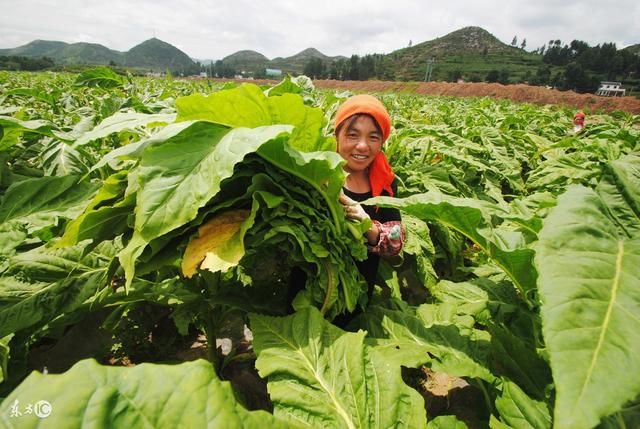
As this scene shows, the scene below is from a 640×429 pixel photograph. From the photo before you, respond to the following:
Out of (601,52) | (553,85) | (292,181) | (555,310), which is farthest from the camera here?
(601,52)

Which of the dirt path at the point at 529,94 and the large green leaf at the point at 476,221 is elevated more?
the large green leaf at the point at 476,221

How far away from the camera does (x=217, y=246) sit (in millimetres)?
1010

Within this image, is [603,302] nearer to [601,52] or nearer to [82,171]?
[82,171]

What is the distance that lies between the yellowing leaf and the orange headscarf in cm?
87

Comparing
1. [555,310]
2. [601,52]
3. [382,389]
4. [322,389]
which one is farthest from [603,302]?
[601,52]

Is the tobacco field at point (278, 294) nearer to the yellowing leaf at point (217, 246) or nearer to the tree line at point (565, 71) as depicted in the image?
the yellowing leaf at point (217, 246)

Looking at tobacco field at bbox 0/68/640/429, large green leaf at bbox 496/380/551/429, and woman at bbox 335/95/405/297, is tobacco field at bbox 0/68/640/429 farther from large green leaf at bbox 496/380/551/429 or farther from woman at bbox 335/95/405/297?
woman at bbox 335/95/405/297

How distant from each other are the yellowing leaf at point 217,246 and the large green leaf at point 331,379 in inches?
15.0

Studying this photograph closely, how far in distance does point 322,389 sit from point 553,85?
7211cm

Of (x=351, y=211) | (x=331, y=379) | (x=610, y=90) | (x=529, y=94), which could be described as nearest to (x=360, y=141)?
(x=351, y=211)

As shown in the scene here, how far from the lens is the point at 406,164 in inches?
120

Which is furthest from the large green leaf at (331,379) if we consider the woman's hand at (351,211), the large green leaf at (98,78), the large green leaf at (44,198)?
the large green leaf at (98,78)

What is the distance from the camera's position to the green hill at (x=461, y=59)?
83.0 m

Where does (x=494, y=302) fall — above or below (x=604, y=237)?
below
